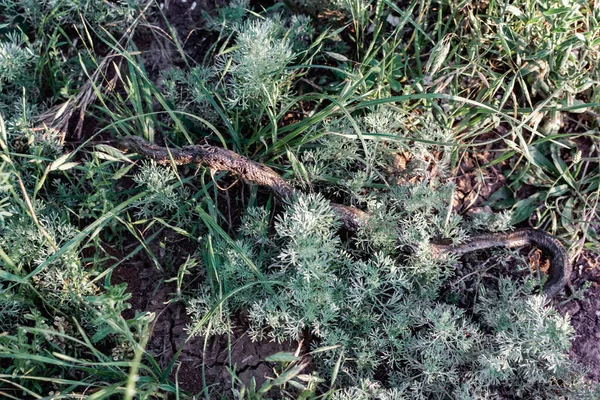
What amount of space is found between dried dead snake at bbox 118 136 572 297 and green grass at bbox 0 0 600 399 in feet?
0.23

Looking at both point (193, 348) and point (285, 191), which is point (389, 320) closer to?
point (285, 191)

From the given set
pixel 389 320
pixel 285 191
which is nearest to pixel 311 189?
pixel 285 191

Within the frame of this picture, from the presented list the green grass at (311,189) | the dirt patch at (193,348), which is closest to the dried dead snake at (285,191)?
the green grass at (311,189)

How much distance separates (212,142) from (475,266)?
1.44 metres

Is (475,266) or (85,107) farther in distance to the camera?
(85,107)

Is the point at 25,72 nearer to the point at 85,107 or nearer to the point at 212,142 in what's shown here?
the point at 85,107

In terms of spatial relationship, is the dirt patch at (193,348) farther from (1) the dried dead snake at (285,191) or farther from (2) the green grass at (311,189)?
(1) the dried dead snake at (285,191)

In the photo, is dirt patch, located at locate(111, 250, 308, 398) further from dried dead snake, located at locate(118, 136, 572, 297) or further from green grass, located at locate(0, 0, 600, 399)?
dried dead snake, located at locate(118, 136, 572, 297)

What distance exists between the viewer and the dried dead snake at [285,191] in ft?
8.55

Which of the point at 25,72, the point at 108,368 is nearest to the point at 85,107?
the point at 25,72

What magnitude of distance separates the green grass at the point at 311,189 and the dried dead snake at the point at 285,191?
69 millimetres

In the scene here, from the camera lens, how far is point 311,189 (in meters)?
2.64

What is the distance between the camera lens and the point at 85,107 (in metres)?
2.93

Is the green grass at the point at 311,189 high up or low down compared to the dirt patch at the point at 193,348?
up
